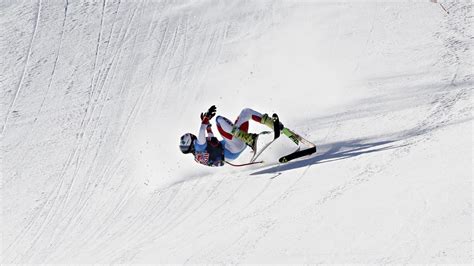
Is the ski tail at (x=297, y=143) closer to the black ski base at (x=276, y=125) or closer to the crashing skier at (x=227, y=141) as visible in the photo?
the crashing skier at (x=227, y=141)

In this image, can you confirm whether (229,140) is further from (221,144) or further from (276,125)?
(276,125)

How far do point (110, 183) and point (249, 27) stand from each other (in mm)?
4310

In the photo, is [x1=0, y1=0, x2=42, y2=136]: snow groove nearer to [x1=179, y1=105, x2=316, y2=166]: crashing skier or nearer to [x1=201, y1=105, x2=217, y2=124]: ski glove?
[x1=179, y1=105, x2=316, y2=166]: crashing skier

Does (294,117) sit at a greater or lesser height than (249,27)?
lesser

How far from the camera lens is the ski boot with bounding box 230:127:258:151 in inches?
367

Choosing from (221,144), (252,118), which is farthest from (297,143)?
(221,144)

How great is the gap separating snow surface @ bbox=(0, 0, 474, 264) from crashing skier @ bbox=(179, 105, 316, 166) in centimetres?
28

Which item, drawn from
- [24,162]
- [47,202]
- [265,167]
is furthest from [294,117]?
[24,162]

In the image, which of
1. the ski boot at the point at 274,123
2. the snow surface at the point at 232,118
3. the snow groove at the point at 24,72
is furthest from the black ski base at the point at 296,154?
the snow groove at the point at 24,72

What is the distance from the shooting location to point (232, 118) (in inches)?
427

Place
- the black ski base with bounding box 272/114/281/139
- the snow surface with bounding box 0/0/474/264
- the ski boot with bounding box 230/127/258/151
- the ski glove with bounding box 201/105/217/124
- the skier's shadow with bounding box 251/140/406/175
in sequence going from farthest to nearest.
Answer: the ski boot with bounding box 230/127/258/151
the ski glove with bounding box 201/105/217/124
the black ski base with bounding box 272/114/281/139
the skier's shadow with bounding box 251/140/406/175
the snow surface with bounding box 0/0/474/264

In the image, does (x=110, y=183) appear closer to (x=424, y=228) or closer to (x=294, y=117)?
(x=294, y=117)

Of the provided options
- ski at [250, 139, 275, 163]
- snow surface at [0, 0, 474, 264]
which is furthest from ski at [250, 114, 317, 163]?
ski at [250, 139, 275, 163]

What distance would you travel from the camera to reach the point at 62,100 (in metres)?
12.4
